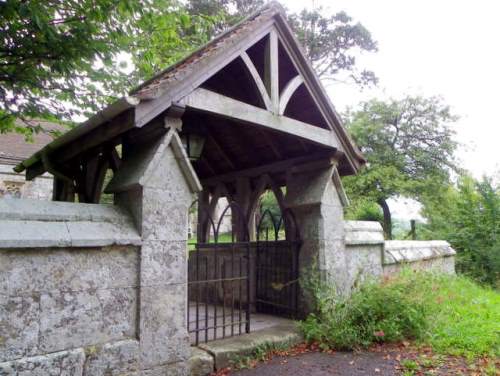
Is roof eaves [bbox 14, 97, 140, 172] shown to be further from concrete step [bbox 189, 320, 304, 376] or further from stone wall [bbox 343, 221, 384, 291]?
stone wall [bbox 343, 221, 384, 291]

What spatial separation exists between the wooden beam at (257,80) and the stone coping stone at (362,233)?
236 centimetres

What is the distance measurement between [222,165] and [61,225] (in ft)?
13.5

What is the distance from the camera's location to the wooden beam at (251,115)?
373 cm

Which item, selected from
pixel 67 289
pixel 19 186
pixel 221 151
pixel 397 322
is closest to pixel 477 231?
pixel 397 322

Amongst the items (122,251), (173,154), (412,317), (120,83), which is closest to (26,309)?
(122,251)

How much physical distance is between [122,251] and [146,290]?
1.32ft

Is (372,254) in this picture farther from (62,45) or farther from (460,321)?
(62,45)

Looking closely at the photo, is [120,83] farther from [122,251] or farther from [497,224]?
[497,224]

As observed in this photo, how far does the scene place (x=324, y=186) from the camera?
5.20m

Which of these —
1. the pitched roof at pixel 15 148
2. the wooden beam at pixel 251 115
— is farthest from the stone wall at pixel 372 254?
the pitched roof at pixel 15 148

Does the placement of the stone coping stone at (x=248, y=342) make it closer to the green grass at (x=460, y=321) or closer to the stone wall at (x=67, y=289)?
the stone wall at (x=67, y=289)

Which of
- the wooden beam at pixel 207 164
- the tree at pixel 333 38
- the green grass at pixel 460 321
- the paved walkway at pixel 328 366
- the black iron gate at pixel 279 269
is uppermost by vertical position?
the tree at pixel 333 38

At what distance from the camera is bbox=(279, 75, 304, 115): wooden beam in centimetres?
449

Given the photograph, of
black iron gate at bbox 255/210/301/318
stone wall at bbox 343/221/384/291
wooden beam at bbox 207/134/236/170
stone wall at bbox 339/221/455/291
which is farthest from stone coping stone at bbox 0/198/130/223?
stone wall at bbox 343/221/384/291
